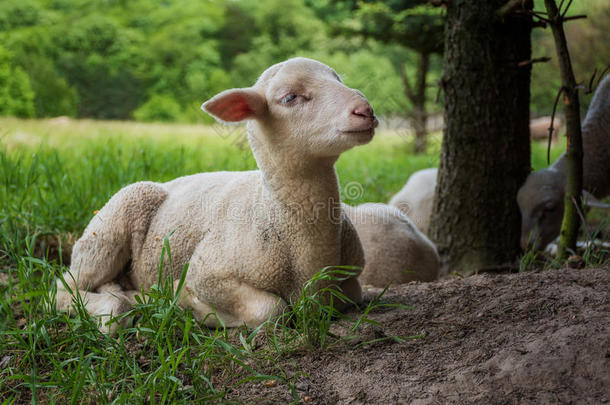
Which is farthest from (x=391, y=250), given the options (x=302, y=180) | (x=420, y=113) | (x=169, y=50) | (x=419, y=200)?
(x=169, y=50)

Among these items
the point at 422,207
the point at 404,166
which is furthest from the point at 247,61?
the point at 422,207

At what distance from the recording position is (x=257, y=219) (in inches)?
104

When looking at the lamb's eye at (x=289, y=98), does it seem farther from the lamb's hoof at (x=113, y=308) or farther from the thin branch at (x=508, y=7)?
the thin branch at (x=508, y=7)

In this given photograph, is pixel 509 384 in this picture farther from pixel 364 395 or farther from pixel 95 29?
pixel 95 29

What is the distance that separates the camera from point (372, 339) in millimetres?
2240

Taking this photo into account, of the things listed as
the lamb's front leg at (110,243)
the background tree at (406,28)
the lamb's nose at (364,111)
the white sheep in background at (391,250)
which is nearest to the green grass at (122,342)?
the lamb's front leg at (110,243)

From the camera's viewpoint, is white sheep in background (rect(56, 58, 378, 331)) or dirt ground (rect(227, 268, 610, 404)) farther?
white sheep in background (rect(56, 58, 378, 331))

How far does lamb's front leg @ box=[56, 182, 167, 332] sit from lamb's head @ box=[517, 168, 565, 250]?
2739 millimetres

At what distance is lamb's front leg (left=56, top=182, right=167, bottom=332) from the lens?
114 inches

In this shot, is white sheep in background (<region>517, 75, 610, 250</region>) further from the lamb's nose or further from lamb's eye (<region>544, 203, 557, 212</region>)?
the lamb's nose

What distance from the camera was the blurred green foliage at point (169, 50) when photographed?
1570cm

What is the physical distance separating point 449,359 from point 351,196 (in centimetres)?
238

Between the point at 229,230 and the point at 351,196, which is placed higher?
the point at 229,230

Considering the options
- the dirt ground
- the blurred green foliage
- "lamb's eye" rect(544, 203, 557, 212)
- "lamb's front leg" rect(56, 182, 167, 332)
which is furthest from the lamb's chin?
the blurred green foliage
